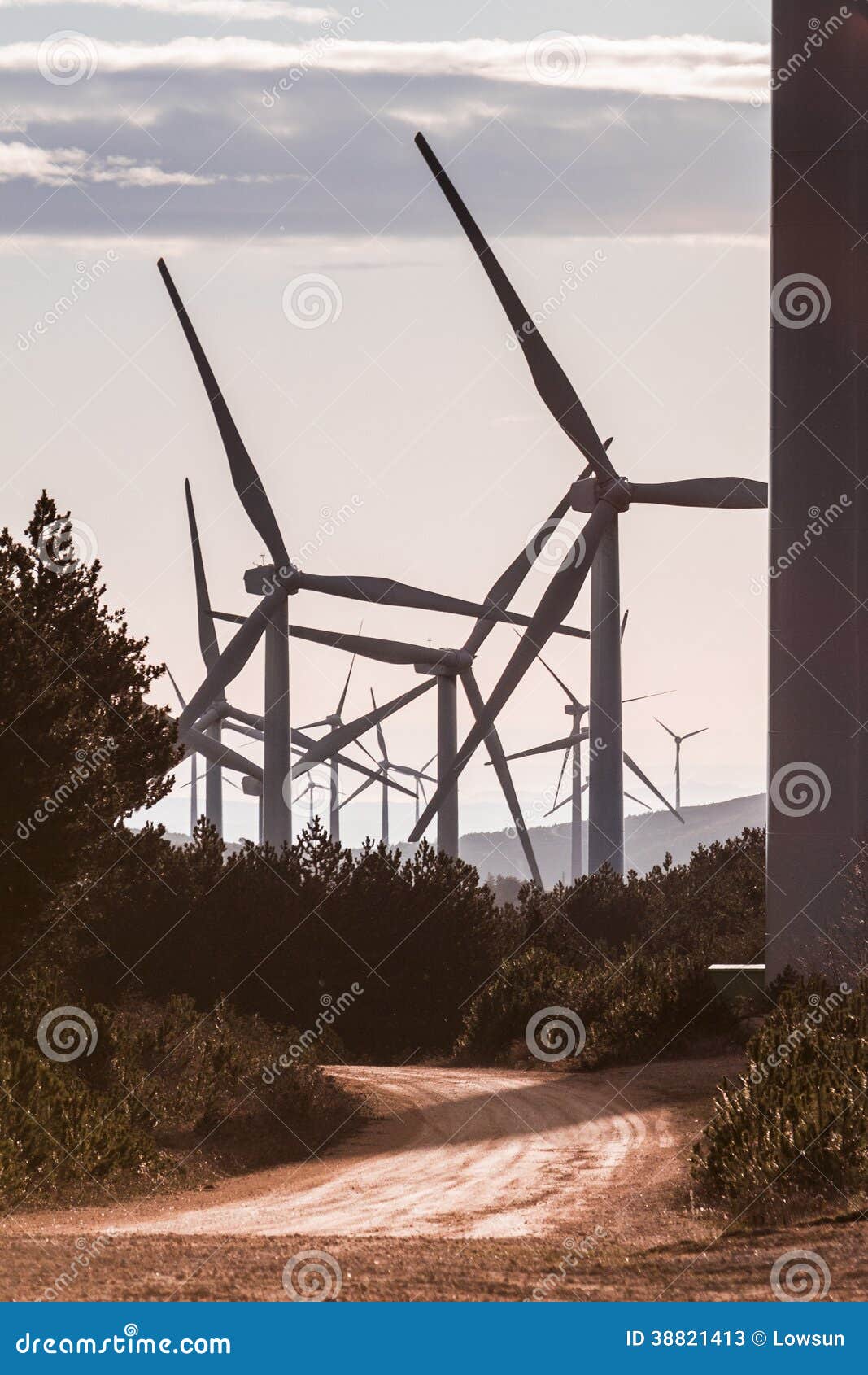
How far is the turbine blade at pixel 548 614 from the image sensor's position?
54.6m

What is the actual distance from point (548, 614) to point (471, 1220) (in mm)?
37773

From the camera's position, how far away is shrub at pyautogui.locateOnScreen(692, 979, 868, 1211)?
18.3 meters

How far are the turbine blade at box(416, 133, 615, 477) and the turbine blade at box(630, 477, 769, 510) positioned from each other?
4103 mm

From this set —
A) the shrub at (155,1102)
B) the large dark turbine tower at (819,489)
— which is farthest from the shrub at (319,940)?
the shrub at (155,1102)

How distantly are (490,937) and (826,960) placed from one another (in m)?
12.8

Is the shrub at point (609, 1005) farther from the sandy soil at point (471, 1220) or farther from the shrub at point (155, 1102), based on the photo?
the shrub at point (155, 1102)

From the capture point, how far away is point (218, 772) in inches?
3610

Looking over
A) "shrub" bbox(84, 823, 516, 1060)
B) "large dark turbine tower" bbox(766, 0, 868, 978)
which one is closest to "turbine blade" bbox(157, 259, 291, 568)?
"shrub" bbox(84, 823, 516, 1060)

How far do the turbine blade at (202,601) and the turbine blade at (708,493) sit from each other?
25.6 m

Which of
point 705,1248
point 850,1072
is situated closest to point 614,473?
point 850,1072

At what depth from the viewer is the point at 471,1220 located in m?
A: 19.2

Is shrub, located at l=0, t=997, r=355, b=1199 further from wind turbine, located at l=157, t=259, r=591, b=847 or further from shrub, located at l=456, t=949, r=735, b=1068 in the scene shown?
wind turbine, located at l=157, t=259, r=591, b=847

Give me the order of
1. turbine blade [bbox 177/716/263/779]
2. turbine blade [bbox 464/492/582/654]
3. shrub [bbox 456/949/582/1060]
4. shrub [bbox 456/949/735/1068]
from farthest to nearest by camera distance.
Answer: turbine blade [bbox 177/716/263/779]
turbine blade [bbox 464/492/582/654]
shrub [bbox 456/949/582/1060]
shrub [bbox 456/949/735/1068]

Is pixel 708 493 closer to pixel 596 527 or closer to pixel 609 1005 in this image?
pixel 596 527
